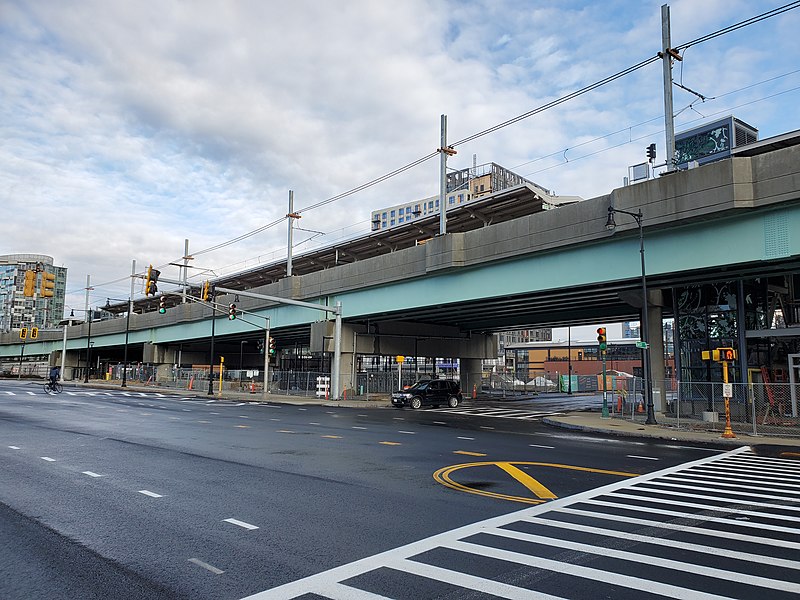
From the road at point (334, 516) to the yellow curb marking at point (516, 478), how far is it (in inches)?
2.3

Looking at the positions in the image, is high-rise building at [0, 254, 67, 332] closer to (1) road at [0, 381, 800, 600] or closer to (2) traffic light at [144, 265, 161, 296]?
(2) traffic light at [144, 265, 161, 296]

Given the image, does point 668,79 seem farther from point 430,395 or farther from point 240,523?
point 430,395

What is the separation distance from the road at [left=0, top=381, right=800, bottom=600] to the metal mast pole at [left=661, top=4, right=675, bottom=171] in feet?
37.0

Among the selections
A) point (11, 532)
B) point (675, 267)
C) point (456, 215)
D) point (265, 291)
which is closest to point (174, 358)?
point (265, 291)

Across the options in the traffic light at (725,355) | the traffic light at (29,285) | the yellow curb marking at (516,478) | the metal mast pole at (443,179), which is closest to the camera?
the yellow curb marking at (516,478)

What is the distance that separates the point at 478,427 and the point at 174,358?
65240 millimetres

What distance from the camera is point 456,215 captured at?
39.8 meters

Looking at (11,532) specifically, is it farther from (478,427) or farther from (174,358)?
(174,358)

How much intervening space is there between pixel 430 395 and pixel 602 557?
32.3 meters

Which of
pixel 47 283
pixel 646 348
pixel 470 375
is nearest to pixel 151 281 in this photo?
pixel 47 283

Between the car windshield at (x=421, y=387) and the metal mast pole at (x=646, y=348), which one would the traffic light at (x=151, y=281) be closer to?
the car windshield at (x=421, y=387)

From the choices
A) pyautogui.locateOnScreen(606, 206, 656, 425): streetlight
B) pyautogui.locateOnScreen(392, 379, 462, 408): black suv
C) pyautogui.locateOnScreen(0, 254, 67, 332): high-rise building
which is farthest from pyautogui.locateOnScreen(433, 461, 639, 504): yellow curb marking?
pyautogui.locateOnScreen(0, 254, 67, 332): high-rise building

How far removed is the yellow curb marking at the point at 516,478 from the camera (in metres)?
9.34

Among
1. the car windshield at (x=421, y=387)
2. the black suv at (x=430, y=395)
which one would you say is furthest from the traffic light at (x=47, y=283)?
the car windshield at (x=421, y=387)
